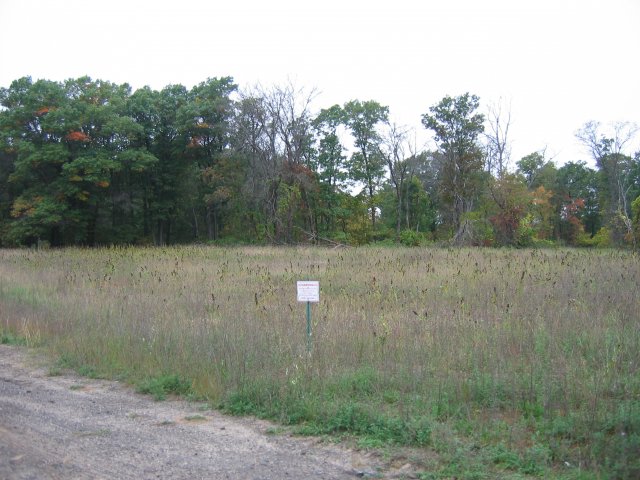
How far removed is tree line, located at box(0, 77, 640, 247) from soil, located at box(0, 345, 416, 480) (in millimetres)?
27862

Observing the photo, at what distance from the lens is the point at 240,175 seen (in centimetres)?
4109

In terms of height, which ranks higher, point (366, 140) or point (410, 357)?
point (366, 140)

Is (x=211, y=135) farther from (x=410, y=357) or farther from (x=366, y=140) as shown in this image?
(x=410, y=357)

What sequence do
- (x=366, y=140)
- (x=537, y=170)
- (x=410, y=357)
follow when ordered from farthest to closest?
(x=537, y=170) < (x=366, y=140) < (x=410, y=357)

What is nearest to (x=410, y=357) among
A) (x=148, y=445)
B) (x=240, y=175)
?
(x=148, y=445)

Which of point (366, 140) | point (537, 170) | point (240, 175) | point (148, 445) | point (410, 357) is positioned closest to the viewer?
point (148, 445)

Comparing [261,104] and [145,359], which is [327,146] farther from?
[145,359]

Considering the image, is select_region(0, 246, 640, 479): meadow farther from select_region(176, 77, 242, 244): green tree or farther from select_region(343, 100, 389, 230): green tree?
select_region(343, 100, 389, 230): green tree

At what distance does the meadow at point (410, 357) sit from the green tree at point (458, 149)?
114ft

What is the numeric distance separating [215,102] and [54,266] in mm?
26582

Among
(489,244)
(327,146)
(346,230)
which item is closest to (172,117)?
(327,146)

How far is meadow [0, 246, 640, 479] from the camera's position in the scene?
16.3 feet

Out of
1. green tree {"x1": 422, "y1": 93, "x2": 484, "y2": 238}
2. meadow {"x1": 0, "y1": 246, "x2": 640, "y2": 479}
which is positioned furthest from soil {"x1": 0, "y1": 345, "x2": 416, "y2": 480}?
green tree {"x1": 422, "y1": 93, "x2": 484, "y2": 238}

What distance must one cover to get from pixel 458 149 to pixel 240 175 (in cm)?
1999
